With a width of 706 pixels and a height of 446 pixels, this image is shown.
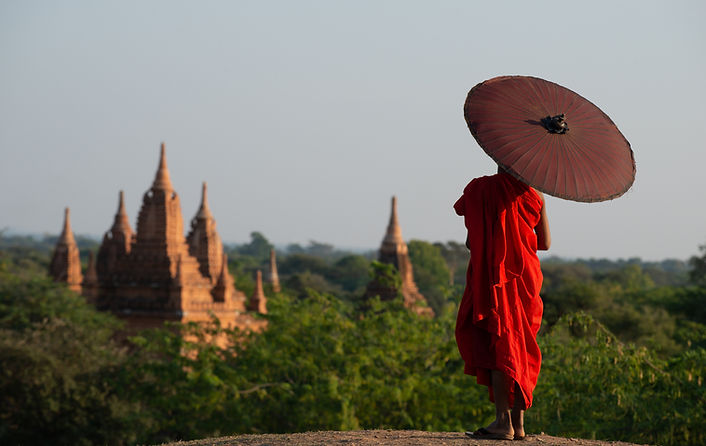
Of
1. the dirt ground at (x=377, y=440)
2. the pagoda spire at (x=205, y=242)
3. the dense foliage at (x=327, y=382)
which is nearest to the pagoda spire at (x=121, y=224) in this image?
the pagoda spire at (x=205, y=242)

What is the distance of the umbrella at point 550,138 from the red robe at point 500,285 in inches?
15.8

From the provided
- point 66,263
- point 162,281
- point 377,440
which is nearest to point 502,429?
point 377,440

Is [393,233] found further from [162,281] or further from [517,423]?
[517,423]

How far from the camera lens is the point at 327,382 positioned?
15117 mm

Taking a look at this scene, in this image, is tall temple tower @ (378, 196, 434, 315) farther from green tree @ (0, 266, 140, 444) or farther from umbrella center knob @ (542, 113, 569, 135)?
umbrella center knob @ (542, 113, 569, 135)

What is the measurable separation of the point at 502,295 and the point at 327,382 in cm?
877

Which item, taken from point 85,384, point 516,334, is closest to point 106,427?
point 85,384

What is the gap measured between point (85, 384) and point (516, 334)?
52.6ft

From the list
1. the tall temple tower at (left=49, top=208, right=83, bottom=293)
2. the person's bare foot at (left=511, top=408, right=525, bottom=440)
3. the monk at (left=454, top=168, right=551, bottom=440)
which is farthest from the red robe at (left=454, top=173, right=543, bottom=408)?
the tall temple tower at (left=49, top=208, right=83, bottom=293)

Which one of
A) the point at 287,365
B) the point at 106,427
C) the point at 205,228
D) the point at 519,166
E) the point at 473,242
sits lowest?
the point at 106,427

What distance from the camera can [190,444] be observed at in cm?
737

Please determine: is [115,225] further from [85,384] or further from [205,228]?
[85,384]

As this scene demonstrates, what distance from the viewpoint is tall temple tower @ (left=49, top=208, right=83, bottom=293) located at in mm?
37062

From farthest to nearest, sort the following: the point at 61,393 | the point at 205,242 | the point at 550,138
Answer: the point at 205,242 < the point at 61,393 < the point at 550,138
